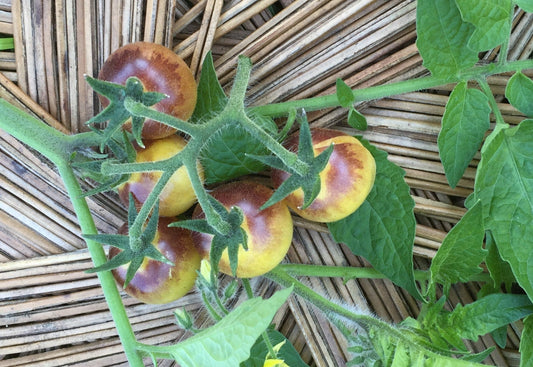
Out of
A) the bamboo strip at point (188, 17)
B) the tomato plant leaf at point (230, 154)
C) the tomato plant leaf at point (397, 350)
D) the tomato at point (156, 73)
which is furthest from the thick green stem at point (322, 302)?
the bamboo strip at point (188, 17)

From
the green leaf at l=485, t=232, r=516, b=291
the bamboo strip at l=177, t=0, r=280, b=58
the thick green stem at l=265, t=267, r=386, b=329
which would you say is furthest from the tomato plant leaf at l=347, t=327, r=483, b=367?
the bamboo strip at l=177, t=0, r=280, b=58

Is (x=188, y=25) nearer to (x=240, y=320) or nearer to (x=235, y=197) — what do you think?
(x=235, y=197)

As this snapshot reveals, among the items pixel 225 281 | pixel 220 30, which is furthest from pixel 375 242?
pixel 220 30

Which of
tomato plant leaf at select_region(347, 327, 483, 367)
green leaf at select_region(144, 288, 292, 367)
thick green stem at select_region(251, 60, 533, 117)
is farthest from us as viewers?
thick green stem at select_region(251, 60, 533, 117)

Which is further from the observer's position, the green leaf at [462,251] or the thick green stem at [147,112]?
the green leaf at [462,251]

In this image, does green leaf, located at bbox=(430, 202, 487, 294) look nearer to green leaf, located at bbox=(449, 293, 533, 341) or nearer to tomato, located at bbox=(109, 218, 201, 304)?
green leaf, located at bbox=(449, 293, 533, 341)

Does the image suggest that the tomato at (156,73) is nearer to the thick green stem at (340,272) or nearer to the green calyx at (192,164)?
the green calyx at (192,164)

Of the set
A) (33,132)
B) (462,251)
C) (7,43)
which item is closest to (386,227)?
(462,251)
